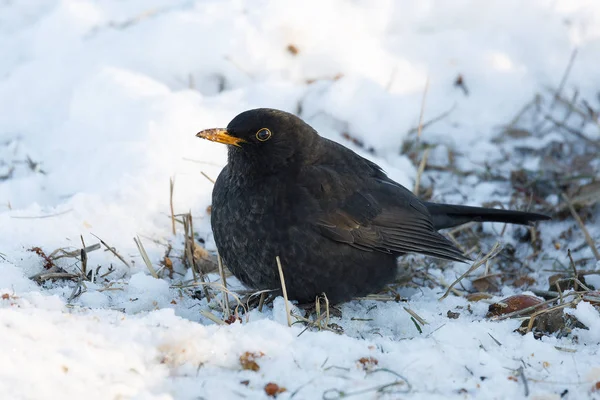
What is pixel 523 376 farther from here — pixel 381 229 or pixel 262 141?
pixel 262 141

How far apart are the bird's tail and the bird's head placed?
1051 mm

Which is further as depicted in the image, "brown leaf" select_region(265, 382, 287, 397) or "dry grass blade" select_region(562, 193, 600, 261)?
"dry grass blade" select_region(562, 193, 600, 261)

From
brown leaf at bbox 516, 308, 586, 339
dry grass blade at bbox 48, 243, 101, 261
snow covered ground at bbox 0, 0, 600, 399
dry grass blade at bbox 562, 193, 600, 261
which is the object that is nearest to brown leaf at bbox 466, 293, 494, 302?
snow covered ground at bbox 0, 0, 600, 399

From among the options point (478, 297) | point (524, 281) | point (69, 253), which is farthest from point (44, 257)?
point (524, 281)

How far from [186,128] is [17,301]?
247 centimetres

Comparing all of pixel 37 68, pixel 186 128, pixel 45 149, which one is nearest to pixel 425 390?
pixel 186 128

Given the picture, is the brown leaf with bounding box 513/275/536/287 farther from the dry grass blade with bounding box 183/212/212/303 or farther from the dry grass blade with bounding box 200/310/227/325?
the dry grass blade with bounding box 200/310/227/325

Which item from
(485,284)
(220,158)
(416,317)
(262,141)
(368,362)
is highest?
(262,141)

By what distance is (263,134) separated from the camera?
13.3ft

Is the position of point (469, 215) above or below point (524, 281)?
above

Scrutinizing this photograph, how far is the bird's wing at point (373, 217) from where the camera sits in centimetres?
397

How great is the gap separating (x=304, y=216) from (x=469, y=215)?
1.37m

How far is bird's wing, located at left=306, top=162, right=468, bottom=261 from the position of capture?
3975 mm

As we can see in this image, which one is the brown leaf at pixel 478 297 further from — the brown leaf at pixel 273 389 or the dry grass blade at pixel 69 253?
the dry grass blade at pixel 69 253
